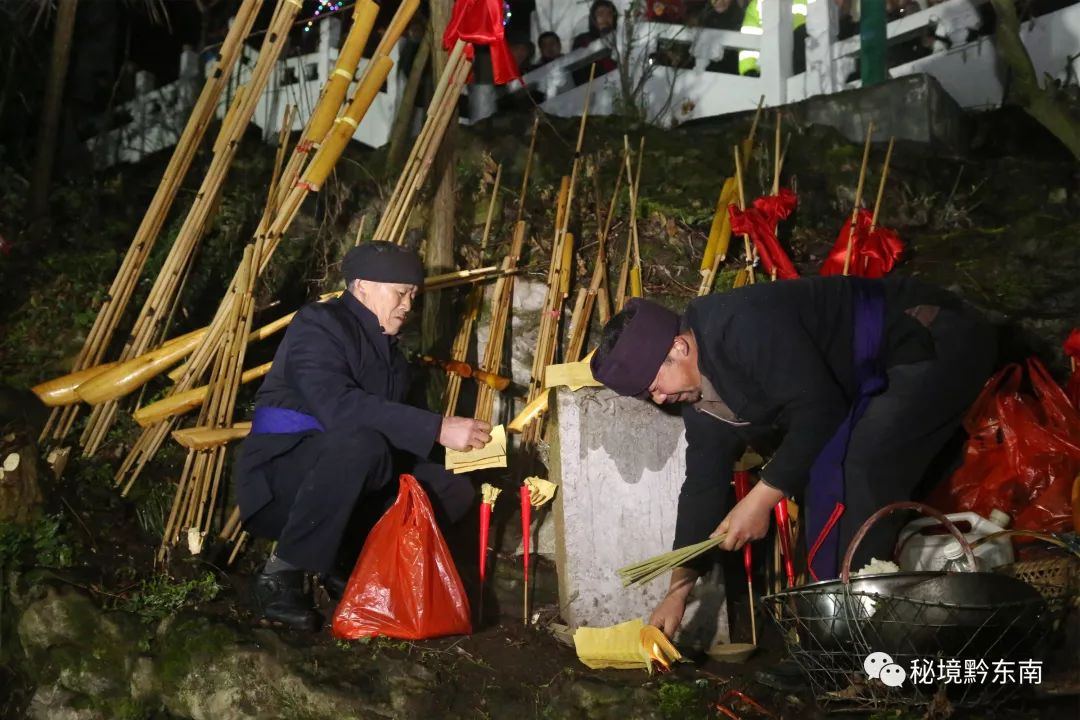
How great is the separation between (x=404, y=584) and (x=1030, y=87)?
526cm

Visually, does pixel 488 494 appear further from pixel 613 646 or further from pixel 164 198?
pixel 164 198

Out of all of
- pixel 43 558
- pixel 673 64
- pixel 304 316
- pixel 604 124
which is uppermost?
pixel 673 64

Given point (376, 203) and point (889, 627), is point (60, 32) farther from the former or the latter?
point (889, 627)

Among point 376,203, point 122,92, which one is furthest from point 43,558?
point 122,92

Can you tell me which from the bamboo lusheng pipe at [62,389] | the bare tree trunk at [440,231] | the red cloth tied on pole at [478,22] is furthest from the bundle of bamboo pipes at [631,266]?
the bamboo lusheng pipe at [62,389]

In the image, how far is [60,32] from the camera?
641cm

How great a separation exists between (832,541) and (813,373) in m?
0.67

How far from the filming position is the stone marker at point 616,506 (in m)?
3.88

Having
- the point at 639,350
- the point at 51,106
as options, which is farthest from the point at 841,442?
the point at 51,106

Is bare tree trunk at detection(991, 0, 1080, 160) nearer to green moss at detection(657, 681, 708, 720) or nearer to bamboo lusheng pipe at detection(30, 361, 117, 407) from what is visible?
green moss at detection(657, 681, 708, 720)

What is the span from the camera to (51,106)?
21.2 ft

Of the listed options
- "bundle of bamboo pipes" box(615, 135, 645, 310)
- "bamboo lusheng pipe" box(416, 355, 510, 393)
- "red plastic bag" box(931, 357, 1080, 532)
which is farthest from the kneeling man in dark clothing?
"red plastic bag" box(931, 357, 1080, 532)

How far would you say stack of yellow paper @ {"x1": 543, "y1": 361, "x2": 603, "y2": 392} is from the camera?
3828mm

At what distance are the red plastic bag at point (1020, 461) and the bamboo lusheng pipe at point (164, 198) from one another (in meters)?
3.73
